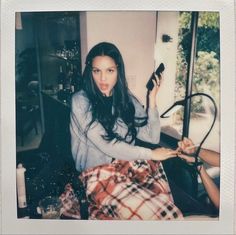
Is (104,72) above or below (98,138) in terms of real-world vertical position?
above

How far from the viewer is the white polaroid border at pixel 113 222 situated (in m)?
0.86

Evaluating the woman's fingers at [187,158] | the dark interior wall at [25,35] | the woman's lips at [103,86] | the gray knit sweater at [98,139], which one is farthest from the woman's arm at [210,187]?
the dark interior wall at [25,35]

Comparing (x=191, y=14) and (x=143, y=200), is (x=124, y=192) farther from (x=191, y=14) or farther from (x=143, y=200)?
(x=191, y=14)

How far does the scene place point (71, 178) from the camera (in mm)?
873

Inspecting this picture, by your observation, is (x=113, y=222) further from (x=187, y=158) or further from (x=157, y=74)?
(x=157, y=74)

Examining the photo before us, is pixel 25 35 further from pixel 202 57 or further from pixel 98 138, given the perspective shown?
pixel 202 57

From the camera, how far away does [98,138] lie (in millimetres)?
871

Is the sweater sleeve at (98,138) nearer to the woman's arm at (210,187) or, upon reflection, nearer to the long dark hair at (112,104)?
the long dark hair at (112,104)

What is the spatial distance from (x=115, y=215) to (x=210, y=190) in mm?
264

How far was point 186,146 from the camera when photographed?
0.87m

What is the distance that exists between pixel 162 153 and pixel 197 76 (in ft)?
0.75

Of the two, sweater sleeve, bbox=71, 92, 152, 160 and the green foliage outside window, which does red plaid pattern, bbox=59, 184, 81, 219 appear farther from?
the green foliage outside window

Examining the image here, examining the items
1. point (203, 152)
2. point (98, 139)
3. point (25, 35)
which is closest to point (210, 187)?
point (203, 152)

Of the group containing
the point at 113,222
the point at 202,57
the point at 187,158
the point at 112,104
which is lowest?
the point at 113,222
